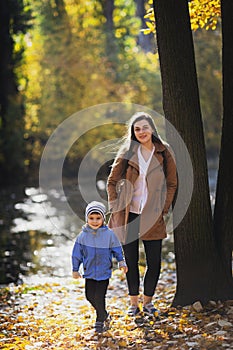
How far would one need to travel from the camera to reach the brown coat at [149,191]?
269 inches

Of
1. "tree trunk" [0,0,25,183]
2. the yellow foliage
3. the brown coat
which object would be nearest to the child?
the brown coat

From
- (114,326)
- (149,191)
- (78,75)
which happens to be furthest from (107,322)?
(78,75)

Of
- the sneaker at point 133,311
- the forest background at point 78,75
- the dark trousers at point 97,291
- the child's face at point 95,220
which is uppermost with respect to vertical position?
the forest background at point 78,75

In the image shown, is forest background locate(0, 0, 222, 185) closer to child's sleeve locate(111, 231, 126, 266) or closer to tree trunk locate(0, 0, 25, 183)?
tree trunk locate(0, 0, 25, 183)

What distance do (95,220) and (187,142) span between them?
3.99 ft

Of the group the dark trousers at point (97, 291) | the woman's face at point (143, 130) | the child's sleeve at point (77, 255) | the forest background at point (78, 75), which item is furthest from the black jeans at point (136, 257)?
the forest background at point (78, 75)

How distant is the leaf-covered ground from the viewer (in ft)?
20.1

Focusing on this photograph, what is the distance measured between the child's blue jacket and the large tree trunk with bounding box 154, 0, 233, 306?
791 millimetres

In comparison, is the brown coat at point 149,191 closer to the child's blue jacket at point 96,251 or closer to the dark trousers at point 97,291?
the child's blue jacket at point 96,251

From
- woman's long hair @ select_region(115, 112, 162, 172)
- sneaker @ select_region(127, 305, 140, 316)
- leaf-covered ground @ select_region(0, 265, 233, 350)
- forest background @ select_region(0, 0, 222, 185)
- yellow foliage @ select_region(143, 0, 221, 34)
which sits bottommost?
A: leaf-covered ground @ select_region(0, 265, 233, 350)

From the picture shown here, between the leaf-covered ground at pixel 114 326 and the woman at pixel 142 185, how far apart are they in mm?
777

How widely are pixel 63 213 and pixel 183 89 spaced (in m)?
12.1

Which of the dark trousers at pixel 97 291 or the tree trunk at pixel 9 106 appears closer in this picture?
the dark trousers at pixel 97 291

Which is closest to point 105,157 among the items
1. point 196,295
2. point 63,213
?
point 63,213
